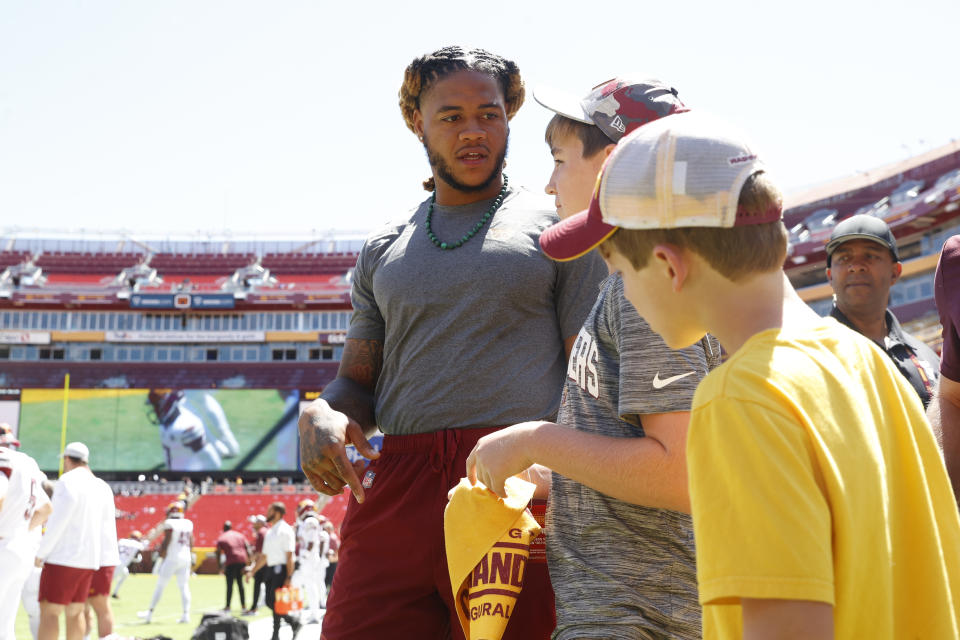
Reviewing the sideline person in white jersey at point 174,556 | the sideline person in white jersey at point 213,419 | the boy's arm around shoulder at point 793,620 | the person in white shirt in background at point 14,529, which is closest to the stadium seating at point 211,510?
the sideline person in white jersey at point 213,419

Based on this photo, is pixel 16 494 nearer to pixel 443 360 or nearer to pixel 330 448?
pixel 330 448

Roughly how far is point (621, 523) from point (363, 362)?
4.60 feet

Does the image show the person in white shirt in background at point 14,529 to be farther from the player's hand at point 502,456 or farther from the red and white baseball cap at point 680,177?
the red and white baseball cap at point 680,177

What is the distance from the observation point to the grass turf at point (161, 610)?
1235 centimetres

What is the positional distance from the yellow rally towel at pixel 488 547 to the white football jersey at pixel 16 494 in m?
5.81

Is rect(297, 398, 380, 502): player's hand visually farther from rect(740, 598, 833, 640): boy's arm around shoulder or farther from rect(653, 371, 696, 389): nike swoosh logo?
rect(740, 598, 833, 640): boy's arm around shoulder

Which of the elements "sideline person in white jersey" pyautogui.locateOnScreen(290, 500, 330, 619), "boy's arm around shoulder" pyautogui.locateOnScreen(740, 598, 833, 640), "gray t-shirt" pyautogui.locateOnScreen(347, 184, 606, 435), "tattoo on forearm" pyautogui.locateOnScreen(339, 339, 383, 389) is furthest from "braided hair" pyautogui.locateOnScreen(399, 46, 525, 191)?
"sideline person in white jersey" pyautogui.locateOnScreen(290, 500, 330, 619)

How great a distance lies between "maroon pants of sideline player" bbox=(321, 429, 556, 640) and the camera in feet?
8.74

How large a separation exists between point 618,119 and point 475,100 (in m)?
0.87

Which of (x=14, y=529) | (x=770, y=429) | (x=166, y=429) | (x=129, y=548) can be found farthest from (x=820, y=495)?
(x=166, y=429)

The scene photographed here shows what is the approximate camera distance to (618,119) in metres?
2.26

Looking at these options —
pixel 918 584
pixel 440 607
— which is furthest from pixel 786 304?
pixel 440 607

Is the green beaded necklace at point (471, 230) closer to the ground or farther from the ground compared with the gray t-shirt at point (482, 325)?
farther from the ground

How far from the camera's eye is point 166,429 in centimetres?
5066
